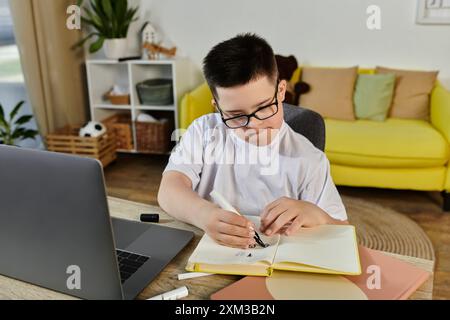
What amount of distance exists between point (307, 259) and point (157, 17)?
3.08 m

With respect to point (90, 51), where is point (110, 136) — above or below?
below

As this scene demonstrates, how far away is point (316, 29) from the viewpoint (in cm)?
328

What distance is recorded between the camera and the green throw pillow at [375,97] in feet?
9.76

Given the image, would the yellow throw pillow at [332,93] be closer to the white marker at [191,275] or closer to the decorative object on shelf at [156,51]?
the decorative object on shelf at [156,51]

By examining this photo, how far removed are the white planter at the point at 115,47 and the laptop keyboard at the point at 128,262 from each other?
266cm

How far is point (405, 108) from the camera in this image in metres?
3.00

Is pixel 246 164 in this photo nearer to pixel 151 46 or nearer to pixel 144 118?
pixel 144 118

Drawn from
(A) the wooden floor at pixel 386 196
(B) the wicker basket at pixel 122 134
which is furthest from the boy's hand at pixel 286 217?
(B) the wicker basket at pixel 122 134

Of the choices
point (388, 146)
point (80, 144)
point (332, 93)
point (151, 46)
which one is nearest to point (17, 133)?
point (80, 144)

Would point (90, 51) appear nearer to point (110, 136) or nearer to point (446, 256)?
point (110, 136)

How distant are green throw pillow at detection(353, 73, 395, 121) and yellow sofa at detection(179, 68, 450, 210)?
0.61 feet

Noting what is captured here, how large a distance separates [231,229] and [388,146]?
1.92m

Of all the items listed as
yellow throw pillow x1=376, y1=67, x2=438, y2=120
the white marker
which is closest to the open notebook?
the white marker
